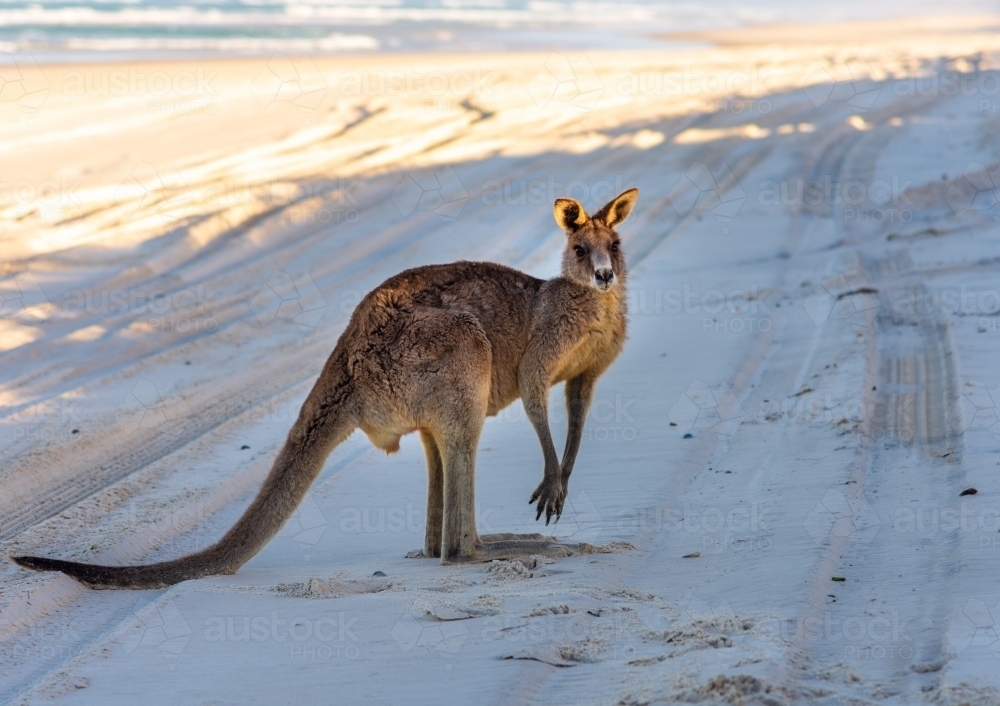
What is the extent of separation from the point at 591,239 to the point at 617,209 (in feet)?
0.80

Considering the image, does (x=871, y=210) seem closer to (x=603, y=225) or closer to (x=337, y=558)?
(x=603, y=225)

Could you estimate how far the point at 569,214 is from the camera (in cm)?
562

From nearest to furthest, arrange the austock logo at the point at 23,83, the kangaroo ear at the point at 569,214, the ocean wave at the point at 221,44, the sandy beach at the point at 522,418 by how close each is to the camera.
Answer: the sandy beach at the point at 522,418
the kangaroo ear at the point at 569,214
the austock logo at the point at 23,83
the ocean wave at the point at 221,44

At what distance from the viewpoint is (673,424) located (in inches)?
264

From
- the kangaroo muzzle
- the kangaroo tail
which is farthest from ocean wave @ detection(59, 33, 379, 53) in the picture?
the kangaroo tail

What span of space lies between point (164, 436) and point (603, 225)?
10.1 feet

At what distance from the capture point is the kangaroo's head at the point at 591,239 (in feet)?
17.9

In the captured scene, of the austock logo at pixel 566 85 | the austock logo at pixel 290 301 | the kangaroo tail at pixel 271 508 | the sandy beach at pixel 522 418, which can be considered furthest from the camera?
the austock logo at pixel 566 85

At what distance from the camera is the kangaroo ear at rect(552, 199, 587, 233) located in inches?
218

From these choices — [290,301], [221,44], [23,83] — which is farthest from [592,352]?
[221,44]

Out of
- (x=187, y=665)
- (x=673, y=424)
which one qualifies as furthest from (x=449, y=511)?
(x=673, y=424)

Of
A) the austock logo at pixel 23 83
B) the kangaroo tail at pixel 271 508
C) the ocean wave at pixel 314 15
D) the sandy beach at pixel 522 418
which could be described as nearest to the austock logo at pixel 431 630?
the sandy beach at pixel 522 418

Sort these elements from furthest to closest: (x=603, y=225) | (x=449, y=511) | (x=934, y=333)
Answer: (x=934, y=333) → (x=603, y=225) → (x=449, y=511)

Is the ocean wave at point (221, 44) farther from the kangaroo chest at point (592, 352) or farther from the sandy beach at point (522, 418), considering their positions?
the kangaroo chest at point (592, 352)
